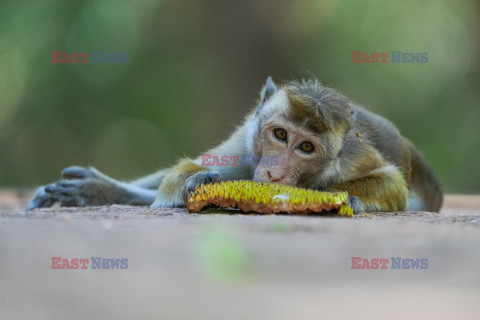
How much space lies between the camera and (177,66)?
16594mm

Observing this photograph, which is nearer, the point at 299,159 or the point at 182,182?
the point at 299,159

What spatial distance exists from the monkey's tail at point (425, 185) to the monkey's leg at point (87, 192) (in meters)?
3.75

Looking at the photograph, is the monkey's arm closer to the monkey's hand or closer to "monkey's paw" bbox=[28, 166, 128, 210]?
the monkey's hand

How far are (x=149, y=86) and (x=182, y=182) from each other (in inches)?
458

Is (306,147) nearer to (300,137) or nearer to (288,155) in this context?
(300,137)

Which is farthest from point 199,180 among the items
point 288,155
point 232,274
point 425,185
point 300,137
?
point 425,185

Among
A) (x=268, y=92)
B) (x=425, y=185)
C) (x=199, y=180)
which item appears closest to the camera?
(x=199, y=180)

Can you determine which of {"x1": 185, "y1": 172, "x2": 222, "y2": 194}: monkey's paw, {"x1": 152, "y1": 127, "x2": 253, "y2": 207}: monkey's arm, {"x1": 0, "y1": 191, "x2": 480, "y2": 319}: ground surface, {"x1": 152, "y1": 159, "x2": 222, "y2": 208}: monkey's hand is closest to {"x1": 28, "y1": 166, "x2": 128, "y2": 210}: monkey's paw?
{"x1": 152, "y1": 127, "x2": 253, "y2": 207}: monkey's arm

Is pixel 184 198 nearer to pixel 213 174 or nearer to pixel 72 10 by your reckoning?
pixel 213 174

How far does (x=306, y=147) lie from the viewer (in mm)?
6043

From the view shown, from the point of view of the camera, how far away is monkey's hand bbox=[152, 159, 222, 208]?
19.2 feet

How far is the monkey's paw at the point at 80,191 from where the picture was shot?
750 centimetres

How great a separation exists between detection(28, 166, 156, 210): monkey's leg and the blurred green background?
286 inches

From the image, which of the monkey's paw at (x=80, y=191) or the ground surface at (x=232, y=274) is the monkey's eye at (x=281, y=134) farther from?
the monkey's paw at (x=80, y=191)
